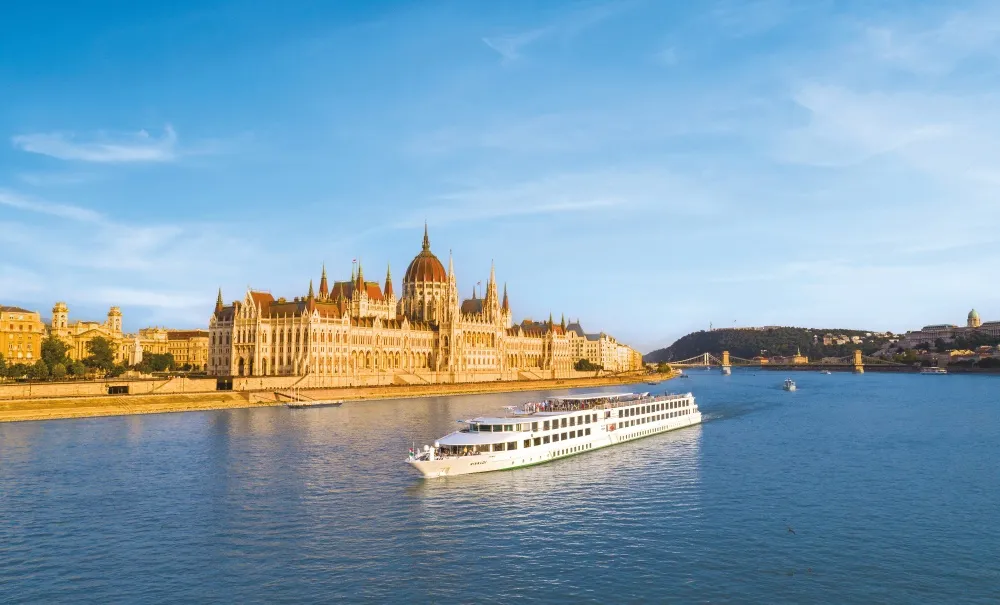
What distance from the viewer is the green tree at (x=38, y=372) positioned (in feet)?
340

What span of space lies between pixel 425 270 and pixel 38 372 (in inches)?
3537

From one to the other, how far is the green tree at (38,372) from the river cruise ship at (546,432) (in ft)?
240

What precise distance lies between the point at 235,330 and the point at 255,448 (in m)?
78.1

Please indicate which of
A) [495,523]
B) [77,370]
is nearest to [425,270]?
[77,370]

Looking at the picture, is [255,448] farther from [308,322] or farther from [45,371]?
[308,322]

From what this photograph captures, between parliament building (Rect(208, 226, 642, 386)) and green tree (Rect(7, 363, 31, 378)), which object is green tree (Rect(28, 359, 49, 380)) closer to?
green tree (Rect(7, 363, 31, 378))

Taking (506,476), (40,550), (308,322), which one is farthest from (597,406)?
(308,322)

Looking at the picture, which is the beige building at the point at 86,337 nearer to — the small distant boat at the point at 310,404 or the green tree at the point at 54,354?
the green tree at the point at 54,354

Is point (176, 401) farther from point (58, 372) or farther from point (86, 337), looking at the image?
point (86, 337)

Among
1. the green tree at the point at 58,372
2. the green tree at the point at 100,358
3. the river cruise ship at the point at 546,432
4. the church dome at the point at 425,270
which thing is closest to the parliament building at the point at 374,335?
the church dome at the point at 425,270

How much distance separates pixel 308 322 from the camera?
132m

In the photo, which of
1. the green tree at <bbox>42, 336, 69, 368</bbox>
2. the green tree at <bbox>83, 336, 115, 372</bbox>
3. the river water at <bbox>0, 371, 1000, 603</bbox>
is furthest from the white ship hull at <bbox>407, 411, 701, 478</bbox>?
the green tree at <bbox>83, 336, 115, 372</bbox>

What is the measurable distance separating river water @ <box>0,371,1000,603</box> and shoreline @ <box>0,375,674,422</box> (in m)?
17.7

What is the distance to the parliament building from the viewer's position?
132750 millimetres
